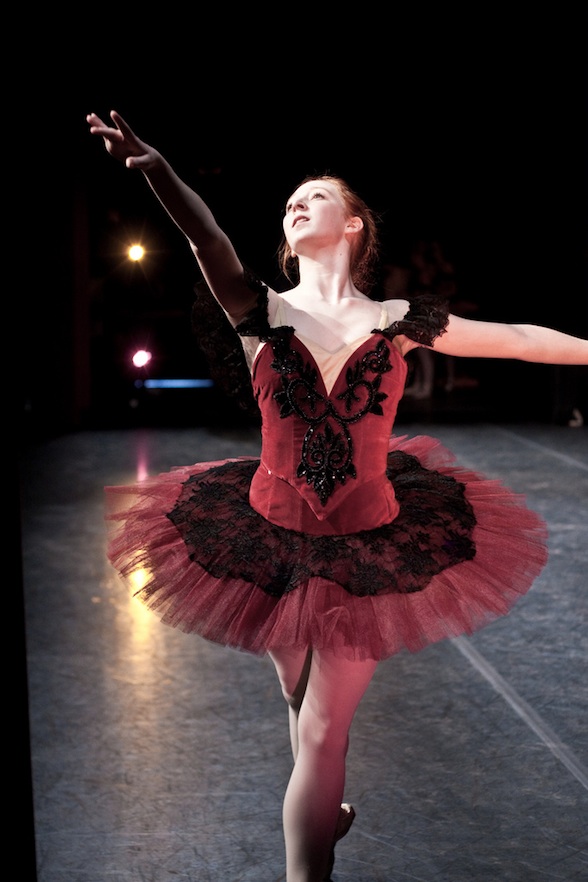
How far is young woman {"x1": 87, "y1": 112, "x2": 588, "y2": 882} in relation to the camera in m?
1.81

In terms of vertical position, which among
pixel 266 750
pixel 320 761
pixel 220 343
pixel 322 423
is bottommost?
pixel 266 750

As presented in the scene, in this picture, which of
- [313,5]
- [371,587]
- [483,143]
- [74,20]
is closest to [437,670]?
[371,587]

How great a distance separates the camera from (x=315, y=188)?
206 centimetres

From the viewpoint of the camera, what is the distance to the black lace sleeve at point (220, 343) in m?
2.00

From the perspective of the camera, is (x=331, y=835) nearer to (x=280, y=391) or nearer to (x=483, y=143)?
(x=280, y=391)

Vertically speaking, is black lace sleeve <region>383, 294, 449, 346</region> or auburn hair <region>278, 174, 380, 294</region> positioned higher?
auburn hair <region>278, 174, 380, 294</region>

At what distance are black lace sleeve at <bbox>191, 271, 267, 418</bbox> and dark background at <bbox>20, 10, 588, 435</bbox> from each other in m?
4.39

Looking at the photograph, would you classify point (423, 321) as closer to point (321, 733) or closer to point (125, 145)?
point (125, 145)

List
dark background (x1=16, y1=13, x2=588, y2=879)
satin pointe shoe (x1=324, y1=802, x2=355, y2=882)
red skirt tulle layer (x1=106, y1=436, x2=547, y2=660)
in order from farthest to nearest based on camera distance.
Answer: dark background (x1=16, y1=13, x2=588, y2=879)
satin pointe shoe (x1=324, y1=802, x2=355, y2=882)
red skirt tulle layer (x1=106, y1=436, x2=547, y2=660)

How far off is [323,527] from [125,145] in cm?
75

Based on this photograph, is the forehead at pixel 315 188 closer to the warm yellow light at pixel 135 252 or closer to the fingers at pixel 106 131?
the fingers at pixel 106 131

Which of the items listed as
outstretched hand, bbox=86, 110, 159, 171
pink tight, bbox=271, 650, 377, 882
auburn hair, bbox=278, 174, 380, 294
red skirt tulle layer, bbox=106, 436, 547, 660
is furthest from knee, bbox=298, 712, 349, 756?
outstretched hand, bbox=86, 110, 159, 171

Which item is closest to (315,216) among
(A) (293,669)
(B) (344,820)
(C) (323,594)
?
(C) (323,594)
